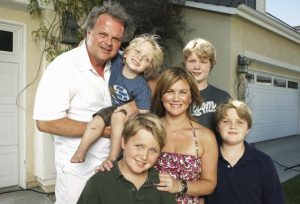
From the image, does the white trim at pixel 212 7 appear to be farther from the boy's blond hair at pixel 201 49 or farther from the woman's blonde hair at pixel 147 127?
the woman's blonde hair at pixel 147 127

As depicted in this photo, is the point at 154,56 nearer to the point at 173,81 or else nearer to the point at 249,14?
the point at 173,81

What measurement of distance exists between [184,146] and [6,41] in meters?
4.63

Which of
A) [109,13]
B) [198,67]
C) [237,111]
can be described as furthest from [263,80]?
[109,13]

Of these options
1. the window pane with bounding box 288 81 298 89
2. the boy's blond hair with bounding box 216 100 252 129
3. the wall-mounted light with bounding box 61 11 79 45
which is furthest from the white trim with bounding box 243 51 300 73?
the boy's blond hair with bounding box 216 100 252 129

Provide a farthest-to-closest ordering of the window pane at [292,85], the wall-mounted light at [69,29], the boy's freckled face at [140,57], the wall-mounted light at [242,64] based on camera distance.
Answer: the window pane at [292,85], the wall-mounted light at [242,64], the wall-mounted light at [69,29], the boy's freckled face at [140,57]

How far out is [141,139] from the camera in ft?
6.40

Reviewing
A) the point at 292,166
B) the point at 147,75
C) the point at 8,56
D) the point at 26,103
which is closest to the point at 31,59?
the point at 8,56

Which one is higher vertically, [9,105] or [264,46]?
[264,46]

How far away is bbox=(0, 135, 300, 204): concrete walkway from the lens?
5.50 metres

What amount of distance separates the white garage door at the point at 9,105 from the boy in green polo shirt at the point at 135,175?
4.40 meters

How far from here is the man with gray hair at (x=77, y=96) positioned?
2.21 m

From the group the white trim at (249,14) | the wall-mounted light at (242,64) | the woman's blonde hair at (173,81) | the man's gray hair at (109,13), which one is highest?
the white trim at (249,14)

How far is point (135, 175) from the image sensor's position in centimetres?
198

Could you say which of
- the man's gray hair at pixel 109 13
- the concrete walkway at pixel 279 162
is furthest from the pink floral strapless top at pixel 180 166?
the concrete walkway at pixel 279 162
